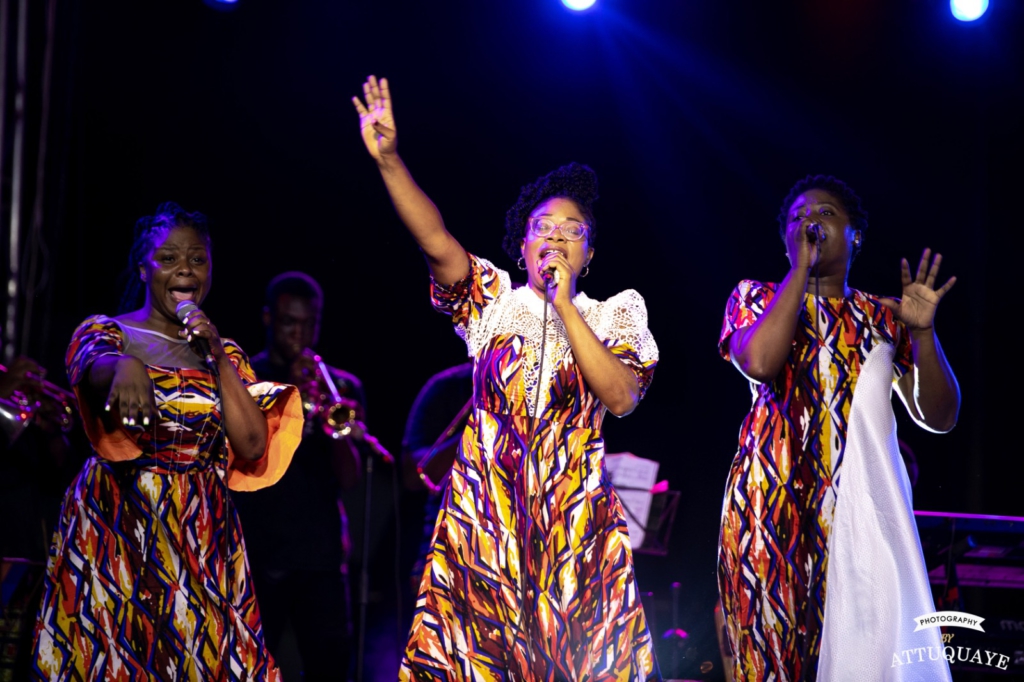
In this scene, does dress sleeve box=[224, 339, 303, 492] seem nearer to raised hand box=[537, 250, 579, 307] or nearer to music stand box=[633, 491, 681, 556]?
raised hand box=[537, 250, 579, 307]

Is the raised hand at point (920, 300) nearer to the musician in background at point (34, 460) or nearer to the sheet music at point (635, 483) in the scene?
the sheet music at point (635, 483)

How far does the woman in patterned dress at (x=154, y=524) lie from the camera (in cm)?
326

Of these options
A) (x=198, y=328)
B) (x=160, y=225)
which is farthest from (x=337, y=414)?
(x=198, y=328)

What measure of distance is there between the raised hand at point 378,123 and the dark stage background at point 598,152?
11.1 feet

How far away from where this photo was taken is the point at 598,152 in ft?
22.3

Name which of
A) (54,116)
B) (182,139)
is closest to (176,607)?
(54,116)

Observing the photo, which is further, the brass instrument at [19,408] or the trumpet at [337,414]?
the trumpet at [337,414]

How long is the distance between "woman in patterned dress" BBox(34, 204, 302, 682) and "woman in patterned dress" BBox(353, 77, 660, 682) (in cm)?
76

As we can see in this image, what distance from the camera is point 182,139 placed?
635cm

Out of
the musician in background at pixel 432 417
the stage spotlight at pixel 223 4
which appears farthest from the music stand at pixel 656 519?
the stage spotlight at pixel 223 4

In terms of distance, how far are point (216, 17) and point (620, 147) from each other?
8.25ft

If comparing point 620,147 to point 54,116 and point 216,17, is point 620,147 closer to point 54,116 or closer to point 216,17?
point 216,17

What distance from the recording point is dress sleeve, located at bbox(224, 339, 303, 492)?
376cm

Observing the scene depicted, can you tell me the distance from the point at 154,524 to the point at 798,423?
6.84 ft
